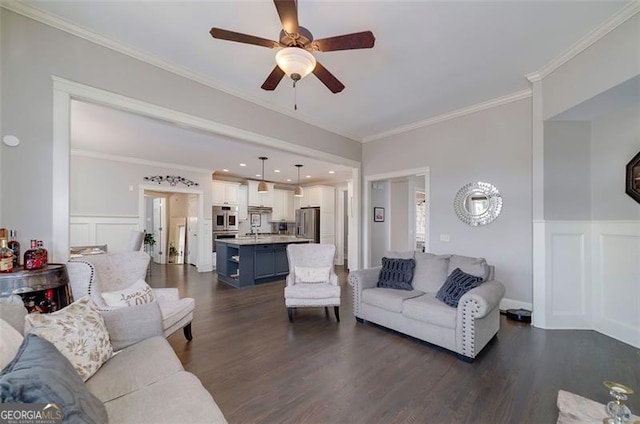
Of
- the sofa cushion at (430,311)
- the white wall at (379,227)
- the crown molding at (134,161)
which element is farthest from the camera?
the white wall at (379,227)

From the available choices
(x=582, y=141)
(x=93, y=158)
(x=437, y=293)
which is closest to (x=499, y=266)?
(x=437, y=293)

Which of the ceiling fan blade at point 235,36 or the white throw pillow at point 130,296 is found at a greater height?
the ceiling fan blade at point 235,36

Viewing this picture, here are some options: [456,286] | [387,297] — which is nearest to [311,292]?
[387,297]

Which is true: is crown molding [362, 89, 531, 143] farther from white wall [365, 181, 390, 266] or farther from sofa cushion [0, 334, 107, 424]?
sofa cushion [0, 334, 107, 424]

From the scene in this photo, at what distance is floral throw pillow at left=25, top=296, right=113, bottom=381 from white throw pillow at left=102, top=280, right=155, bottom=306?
68 cm

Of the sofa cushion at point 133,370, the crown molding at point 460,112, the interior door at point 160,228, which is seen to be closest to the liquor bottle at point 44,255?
the sofa cushion at point 133,370

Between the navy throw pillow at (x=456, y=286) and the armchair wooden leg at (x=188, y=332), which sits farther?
the armchair wooden leg at (x=188, y=332)

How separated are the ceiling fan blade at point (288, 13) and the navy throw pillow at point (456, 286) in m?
2.73

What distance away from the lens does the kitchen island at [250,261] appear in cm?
537

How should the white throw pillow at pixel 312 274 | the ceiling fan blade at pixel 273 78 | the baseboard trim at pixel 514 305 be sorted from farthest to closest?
the white throw pillow at pixel 312 274 < the baseboard trim at pixel 514 305 < the ceiling fan blade at pixel 273 78

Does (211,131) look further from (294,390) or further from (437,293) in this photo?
(437,293)

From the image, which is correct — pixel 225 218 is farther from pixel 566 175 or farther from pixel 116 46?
pixel 566 175

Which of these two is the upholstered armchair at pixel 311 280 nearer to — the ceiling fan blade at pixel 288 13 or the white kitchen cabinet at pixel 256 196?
the ceiling fan blade at pixel 288 13

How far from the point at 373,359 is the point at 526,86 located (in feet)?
12.4
